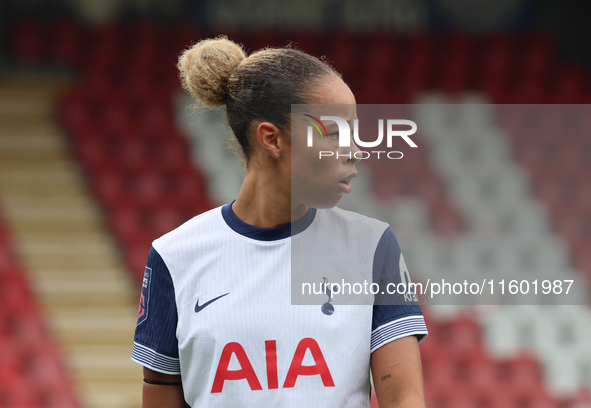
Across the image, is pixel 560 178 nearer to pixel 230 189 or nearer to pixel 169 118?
pixel 230 189

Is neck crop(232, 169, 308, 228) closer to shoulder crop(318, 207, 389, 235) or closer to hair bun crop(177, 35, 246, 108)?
shoulder crop(318, 207, 389, 235)

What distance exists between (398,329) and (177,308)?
39 cm

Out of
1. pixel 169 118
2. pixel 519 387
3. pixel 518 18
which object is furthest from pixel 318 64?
pixel 518 18

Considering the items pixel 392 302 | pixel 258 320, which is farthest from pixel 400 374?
pixel 258 320

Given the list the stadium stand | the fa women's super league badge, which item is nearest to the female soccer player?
the fa women's super league badge

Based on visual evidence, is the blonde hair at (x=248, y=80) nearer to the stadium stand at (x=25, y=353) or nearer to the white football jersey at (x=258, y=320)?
the white football jersey at (x=258, y=320)

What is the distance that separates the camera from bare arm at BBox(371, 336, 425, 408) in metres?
1.11

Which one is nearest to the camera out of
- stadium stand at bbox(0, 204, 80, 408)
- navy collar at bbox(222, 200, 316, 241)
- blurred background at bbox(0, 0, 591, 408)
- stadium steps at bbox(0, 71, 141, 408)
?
navy collar at bbox(222, 200, 316, 241)

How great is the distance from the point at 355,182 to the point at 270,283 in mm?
4134

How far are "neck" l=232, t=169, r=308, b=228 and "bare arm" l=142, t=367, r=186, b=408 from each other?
0.32 meters

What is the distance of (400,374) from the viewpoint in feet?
3.65

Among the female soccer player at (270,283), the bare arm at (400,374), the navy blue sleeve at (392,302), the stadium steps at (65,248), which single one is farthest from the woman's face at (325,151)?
the stadium steps at (65,248)

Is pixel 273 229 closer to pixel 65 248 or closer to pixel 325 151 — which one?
pixel 325 151

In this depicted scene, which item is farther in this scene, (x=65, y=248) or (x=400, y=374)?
(x=65, y=248)
